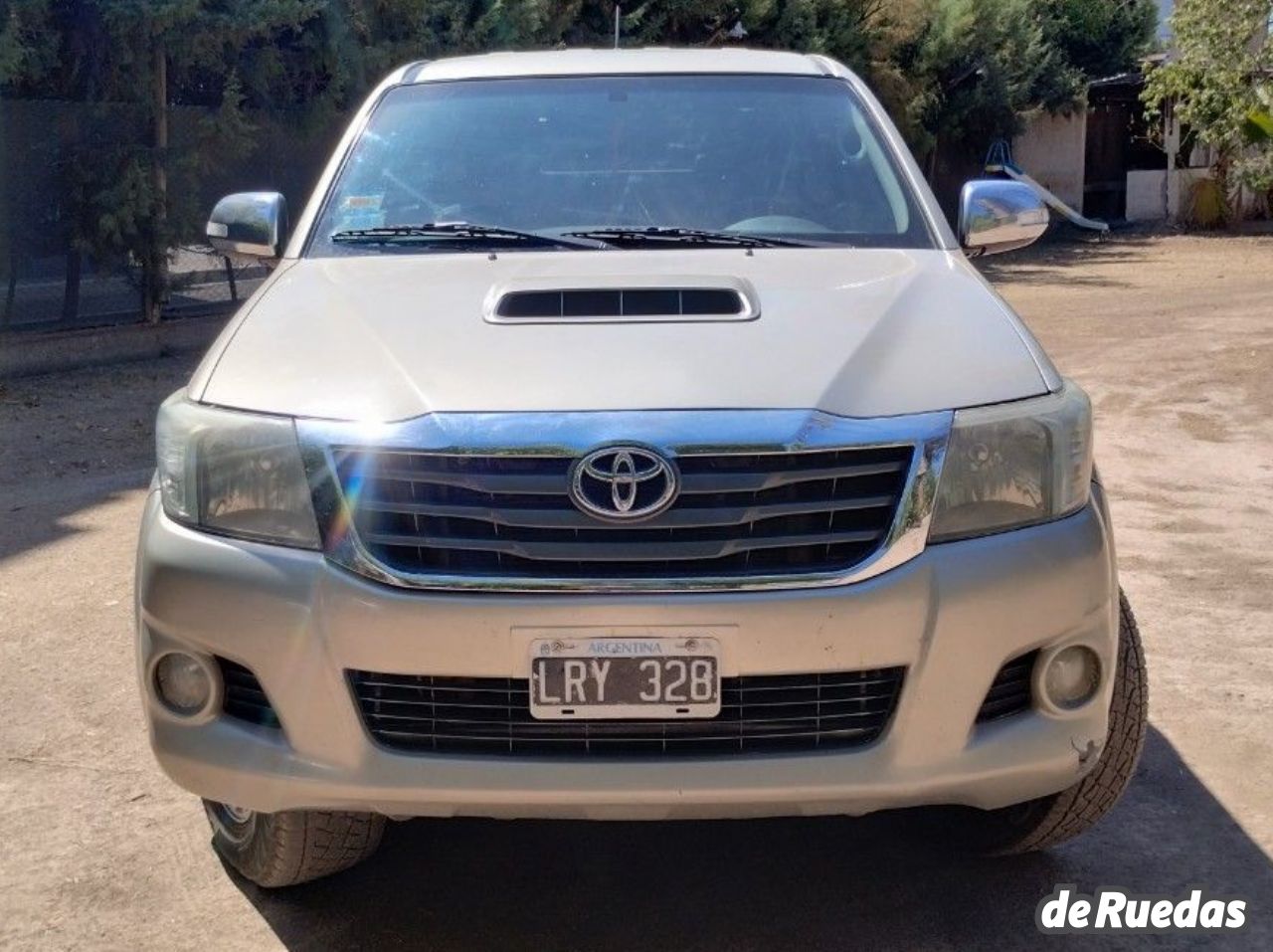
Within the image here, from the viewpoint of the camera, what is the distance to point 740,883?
3535mm

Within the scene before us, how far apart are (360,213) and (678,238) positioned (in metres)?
0.86

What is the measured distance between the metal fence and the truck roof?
23.8 feet

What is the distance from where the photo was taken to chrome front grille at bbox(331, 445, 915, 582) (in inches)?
112

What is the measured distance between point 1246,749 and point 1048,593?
5.64 feet

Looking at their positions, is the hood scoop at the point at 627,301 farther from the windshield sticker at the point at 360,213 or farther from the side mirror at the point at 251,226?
the side mirror at the point at 251,226

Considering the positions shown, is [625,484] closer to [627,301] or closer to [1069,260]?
[627,301]

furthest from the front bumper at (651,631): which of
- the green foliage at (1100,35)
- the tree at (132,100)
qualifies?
the green foliage at (1100,35)

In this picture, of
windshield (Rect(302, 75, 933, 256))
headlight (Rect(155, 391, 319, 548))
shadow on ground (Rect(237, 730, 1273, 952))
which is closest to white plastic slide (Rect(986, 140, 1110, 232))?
windshield (Rect(302, 75, 933, 256))

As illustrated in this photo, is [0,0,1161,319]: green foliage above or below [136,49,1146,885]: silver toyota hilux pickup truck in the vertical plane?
above

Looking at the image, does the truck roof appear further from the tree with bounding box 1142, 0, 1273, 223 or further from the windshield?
the tree with bounding box 1142, 0, 1273, 223

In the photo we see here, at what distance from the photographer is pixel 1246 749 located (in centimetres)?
429

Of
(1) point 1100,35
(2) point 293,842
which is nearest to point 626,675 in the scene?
(2) point 293,842

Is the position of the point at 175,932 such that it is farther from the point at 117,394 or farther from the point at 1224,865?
the point at 117,394

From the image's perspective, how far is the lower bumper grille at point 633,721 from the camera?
9.36 feet
